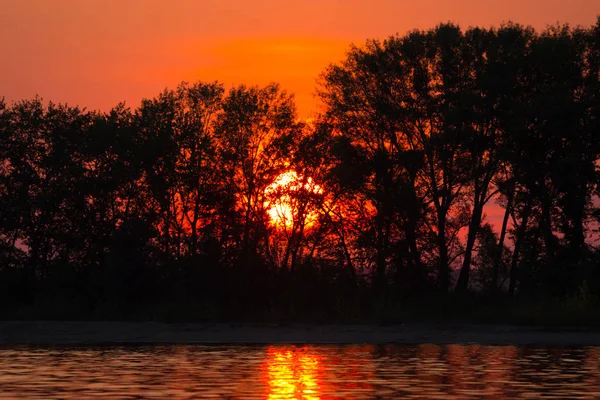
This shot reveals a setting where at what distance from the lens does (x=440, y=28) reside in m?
60.4

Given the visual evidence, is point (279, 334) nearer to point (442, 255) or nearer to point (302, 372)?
point (302, 372)

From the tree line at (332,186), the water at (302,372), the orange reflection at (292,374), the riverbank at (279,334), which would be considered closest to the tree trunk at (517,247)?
the tree line at (332,186)

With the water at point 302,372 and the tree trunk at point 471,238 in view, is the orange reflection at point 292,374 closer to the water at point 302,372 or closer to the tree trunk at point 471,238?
the water at point 302,372

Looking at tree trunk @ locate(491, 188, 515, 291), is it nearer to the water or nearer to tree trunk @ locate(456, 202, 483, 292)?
tree trunk @ locate(456, 202, 483, 292)

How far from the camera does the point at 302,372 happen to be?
2766 cm

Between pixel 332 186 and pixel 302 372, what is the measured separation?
34558 millimetres

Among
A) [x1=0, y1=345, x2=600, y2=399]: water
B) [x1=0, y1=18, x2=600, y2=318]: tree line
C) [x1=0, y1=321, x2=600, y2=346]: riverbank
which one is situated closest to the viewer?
[x1=0, y1=345, x2=600, y2=399]: water

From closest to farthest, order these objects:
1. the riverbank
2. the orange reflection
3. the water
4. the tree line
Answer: the orange reflection → the water → the riverbank → the tree line

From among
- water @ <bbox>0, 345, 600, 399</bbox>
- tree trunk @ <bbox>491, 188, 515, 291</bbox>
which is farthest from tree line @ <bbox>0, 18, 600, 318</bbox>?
water @ <bbox>0, 345, 600, 399</bbox>

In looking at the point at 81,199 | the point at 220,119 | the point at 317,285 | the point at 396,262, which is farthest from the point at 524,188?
the point at 81,199

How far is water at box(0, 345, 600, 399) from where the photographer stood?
22812mm

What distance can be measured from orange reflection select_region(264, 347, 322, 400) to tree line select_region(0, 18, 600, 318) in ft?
49.3

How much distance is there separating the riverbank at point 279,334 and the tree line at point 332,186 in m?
3.87

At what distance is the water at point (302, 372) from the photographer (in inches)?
898
